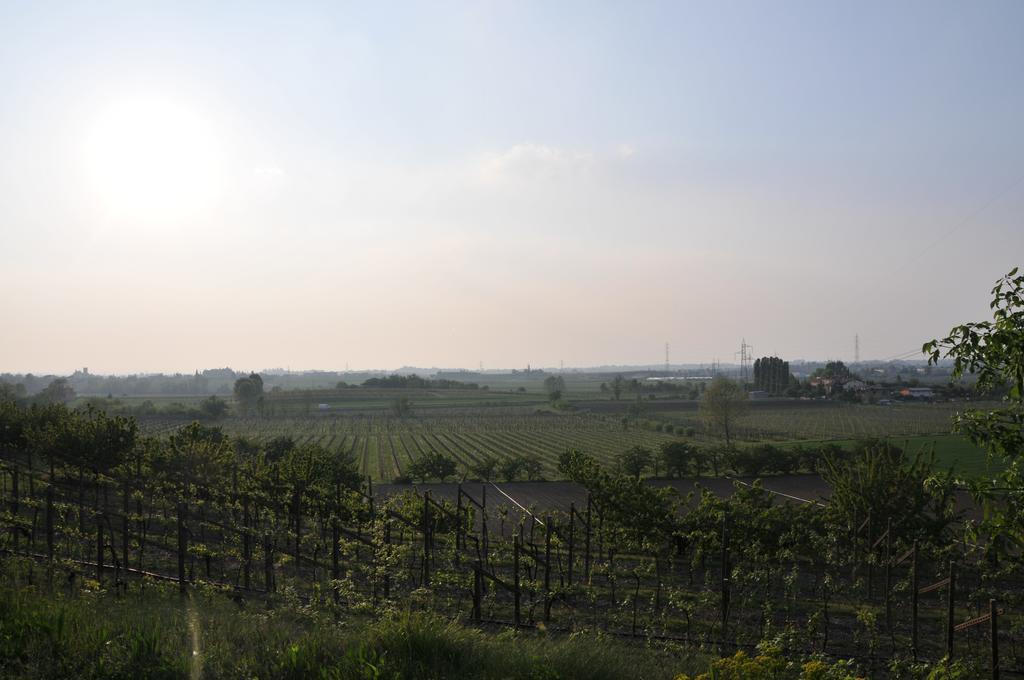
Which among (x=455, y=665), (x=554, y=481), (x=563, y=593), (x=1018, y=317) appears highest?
(x=1018, y=317)

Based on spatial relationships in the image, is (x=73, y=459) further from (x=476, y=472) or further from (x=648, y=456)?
(x=648, y=456)

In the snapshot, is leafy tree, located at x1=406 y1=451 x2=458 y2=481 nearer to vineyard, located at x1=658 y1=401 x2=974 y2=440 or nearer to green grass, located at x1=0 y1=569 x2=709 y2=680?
green grass, located at x1=0 y1=569 x2=709 y2=680

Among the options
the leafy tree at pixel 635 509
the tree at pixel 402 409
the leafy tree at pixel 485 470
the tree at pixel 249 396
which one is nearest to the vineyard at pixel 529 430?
the tree at pixel 402 409

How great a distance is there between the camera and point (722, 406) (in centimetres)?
6656

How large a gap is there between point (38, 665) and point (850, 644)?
11552 millimetres

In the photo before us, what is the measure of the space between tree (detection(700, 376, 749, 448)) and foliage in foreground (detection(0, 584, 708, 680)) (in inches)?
2438

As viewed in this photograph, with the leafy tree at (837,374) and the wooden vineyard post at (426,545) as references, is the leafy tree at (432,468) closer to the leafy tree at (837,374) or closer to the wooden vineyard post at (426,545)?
the wooden vineyard post at (426,545)

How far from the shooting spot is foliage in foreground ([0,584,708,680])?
571 centimetres

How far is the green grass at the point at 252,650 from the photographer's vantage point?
5.71 m

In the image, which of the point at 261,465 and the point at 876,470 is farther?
the point at 261,465

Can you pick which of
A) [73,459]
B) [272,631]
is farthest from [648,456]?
[272,631]

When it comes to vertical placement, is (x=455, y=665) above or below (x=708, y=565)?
above

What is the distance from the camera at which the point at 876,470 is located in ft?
60.0

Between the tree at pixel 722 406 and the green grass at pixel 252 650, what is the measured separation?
2438 inches
